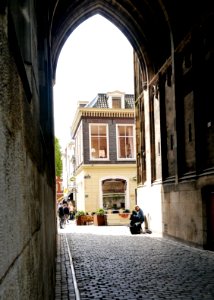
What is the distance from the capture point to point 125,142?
37812 millimetres

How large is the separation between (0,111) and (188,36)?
14.7 m

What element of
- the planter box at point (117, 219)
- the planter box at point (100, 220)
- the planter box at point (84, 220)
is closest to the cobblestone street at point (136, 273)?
the planter box at point (100, 220)

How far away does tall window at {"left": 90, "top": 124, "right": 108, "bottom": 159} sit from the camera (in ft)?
121

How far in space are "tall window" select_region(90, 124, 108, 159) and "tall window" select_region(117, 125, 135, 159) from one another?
121cm

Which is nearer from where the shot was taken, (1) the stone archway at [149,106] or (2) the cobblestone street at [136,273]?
(1) the stone archway at [149,106]

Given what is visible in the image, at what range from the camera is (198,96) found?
563 inches

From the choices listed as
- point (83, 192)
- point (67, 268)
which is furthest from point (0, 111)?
point (83, 192)

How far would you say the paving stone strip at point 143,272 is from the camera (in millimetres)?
7022

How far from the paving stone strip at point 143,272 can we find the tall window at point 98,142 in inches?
884

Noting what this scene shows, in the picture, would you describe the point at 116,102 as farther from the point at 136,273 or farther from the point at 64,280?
the point at 64,280

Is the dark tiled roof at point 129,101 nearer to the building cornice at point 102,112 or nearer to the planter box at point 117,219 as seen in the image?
the building cornice at point 102,112

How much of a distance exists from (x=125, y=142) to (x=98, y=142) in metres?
2.46

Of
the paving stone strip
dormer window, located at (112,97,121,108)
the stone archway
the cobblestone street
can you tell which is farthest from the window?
the cobblestone street

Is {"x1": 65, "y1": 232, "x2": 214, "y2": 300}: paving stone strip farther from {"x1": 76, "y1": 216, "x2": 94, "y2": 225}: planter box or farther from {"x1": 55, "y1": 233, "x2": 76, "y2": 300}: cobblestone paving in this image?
{"x1": 76, "y1": 216, "x2": 94, "y2": 225}: planter box
